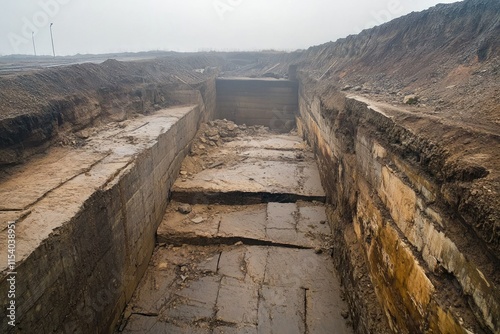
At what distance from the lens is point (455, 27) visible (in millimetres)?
5031

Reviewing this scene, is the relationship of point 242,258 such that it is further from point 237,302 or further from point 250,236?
point 237,302

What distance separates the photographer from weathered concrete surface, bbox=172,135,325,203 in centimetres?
566

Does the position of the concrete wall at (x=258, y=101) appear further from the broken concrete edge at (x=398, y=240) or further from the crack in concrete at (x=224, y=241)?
the crack in concrete at (x=224, y=241)

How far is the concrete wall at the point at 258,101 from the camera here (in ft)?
40.9

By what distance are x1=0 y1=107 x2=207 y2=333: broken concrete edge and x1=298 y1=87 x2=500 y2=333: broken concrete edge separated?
2574 mm

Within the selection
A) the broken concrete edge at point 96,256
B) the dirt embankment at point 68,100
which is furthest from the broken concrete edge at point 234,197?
the dirt embankment at point 68,100

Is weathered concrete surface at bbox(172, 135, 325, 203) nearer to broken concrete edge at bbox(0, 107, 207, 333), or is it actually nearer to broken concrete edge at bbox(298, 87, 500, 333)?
broken concrete edge at bbox(0, 107, 207, 333)

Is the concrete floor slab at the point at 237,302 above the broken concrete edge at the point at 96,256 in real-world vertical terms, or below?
below

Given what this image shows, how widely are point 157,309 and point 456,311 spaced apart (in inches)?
126

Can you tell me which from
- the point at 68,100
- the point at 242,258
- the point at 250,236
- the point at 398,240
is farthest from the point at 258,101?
the point at 398,240

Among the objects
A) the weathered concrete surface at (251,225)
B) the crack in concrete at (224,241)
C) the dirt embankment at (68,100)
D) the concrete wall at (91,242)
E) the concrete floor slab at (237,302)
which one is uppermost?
the dirt embankment at (68,100)

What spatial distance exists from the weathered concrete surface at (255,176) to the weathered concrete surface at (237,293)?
1.23 m

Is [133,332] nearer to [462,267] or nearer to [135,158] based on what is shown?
[135,158]

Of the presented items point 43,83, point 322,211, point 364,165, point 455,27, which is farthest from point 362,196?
point 43,83
